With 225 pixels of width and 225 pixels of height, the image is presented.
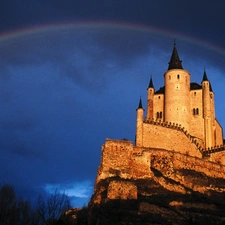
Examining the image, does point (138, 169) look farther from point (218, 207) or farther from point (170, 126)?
point (170, 126)

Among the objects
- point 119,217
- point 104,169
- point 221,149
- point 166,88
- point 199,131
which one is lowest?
point 119,217

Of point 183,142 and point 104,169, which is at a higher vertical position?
point 183,142

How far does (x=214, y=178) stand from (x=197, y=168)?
11.1 feet

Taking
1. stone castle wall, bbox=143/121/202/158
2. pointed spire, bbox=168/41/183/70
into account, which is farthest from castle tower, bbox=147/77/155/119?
stone castle wall, bbox=143/121/202/158

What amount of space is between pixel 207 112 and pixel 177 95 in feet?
24.5

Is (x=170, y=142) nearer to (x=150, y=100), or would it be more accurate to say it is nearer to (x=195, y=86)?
(x=150, y=100)

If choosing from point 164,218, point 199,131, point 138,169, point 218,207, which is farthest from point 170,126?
point 164,218

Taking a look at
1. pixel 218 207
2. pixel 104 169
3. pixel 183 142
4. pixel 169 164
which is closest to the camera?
pixel 218 207

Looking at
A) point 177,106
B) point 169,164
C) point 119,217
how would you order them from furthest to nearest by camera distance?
point 177,106, point 169,164, point 119,217

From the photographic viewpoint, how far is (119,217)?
2080 inches

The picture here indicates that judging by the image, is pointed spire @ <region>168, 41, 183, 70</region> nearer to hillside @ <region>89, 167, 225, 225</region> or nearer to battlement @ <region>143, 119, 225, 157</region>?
battlement @ <region>143, 119, 225, 157</region>

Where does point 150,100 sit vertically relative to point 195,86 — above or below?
below

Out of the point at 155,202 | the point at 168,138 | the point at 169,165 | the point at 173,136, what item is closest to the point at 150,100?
the point at 173,136

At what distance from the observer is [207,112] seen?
302 feet
